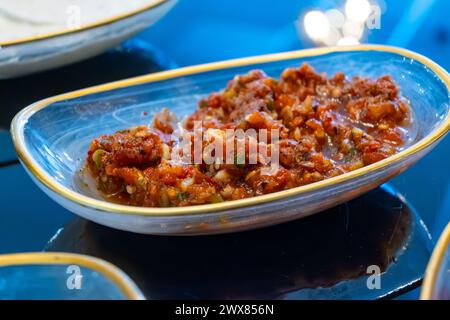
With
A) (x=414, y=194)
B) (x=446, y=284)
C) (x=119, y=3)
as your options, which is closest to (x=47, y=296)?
(x=446, y=284)

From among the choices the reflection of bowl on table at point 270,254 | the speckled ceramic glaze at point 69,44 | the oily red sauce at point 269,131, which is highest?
the speckled ceramic glaze at point 69,44

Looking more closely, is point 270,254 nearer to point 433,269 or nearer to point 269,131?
point 269,131

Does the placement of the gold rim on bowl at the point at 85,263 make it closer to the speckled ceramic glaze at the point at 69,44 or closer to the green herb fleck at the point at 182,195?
the green herb fleck at the point at 182,195

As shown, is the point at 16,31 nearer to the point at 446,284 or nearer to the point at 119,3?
the point at 119,3

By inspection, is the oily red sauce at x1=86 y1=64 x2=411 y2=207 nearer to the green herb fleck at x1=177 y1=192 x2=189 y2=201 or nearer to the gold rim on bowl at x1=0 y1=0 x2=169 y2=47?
the green herb fleck at x1=177 y1=192 x2=189 y2=201

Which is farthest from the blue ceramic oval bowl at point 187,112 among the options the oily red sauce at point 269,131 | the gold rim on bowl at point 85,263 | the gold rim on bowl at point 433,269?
the gold rim on bowl at point 433,269

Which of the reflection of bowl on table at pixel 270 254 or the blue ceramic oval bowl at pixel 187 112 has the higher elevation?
the blue ceramic oval bowl at pixel 187 112
